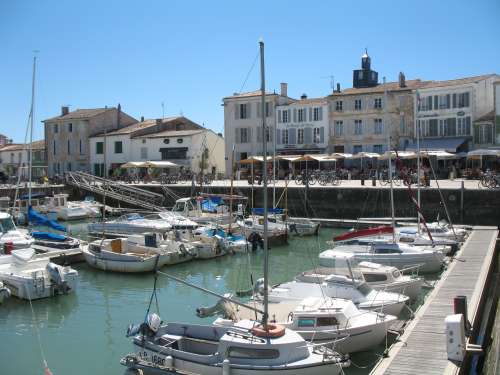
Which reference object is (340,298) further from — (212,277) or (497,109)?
(497,109)

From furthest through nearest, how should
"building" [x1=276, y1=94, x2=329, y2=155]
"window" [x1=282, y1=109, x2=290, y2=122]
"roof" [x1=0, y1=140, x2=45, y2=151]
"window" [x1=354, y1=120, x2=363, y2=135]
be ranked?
"roof" [x1=0, y1=140, x2=45, y2=151] < "window" [x1=282, y1=109, x2=290, y2=122] < "building" [x1=276, y1=94, x2=329, y2=155] < "window" [x1=354, y1=120, x2=363, y2=135]

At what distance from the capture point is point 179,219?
115 feet

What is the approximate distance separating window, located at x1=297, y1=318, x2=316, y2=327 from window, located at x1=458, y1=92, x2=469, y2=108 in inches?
1622

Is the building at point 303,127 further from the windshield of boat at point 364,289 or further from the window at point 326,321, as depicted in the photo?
the window at point 326,321

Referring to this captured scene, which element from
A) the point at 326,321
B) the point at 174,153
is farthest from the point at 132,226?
the point at 174,153

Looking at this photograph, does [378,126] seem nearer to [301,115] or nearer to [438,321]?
[301,115]

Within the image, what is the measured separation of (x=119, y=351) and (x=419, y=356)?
26.5ft

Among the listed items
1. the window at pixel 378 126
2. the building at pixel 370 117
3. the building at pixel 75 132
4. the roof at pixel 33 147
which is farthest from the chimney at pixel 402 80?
the roof at pixel 33 147

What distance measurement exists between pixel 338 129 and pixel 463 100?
1197 cm

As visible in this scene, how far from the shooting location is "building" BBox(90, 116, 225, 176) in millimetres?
61906

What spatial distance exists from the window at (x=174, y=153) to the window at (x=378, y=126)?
2018 cm

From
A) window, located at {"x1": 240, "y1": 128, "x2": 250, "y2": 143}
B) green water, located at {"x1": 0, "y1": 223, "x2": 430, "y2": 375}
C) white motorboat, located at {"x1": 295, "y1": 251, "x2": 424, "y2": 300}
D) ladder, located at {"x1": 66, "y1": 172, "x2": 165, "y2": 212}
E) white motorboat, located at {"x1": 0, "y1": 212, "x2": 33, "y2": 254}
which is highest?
window, located at {"x1": 240, "y1": 128, "x2": 250, "y2": 143}

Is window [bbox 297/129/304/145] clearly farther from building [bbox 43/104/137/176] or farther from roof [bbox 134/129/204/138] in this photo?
building [bbox 43/104/137/176]

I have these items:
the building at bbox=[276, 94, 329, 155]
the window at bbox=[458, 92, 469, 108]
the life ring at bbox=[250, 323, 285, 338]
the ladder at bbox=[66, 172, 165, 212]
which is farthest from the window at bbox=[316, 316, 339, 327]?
the building at bbox=[276, 94, 329, 155]
